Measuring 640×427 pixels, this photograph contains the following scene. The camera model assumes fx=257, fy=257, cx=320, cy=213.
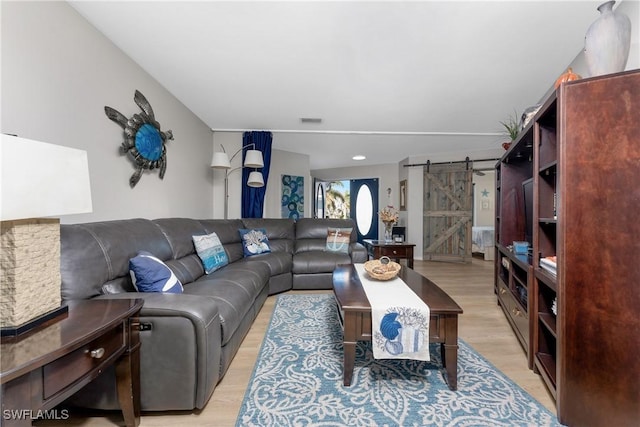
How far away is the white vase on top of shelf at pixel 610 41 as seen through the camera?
1.23 meters

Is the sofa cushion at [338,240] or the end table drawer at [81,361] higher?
the sofa cushion at [338,240]

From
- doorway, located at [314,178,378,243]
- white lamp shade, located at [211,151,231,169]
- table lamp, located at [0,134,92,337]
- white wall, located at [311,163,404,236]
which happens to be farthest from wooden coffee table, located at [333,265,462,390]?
doorway, located at [314,178,378,243]

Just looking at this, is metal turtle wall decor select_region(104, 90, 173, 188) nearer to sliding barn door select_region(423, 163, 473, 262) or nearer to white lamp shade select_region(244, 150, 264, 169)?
white lamp shade select_region(244, 150, 264, 169)

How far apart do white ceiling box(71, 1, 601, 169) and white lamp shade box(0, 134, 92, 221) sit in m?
1.33

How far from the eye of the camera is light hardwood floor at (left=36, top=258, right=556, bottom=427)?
4.16ft

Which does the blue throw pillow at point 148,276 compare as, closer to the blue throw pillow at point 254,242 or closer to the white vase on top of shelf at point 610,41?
the blue throw pillow at point 254,242

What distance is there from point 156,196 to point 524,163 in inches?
148

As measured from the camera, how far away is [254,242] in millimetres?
3408

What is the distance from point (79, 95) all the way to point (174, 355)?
185 centimetres

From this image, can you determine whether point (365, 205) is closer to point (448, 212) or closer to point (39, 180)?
point (448, 212)

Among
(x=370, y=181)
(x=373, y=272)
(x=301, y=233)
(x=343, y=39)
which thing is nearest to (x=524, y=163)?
(x=373, y=272)

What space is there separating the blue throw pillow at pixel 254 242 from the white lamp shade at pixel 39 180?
2.35m

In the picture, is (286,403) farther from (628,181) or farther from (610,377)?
(628,181)

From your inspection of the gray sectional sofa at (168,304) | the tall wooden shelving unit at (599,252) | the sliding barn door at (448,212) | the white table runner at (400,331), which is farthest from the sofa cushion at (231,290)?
the sliding barn door at (448,212)
